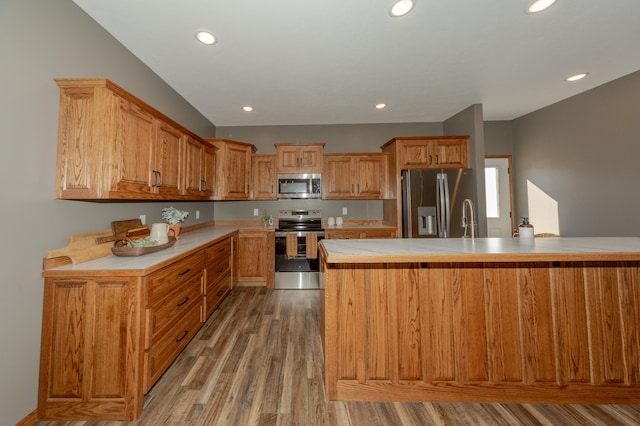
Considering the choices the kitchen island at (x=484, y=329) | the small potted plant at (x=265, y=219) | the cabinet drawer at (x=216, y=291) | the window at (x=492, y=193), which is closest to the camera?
the kitchen island at (x=484, y=329)

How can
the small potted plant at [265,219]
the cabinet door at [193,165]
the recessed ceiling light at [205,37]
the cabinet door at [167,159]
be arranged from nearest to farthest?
the recessed ceiling light at [205,37], the cabinet door at [167,159], the cabinet door at [193,165], the small potted plant at [265,219]

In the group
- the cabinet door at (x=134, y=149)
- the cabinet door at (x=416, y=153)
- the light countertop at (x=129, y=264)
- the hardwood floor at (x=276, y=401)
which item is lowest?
the hardwood floor at (x=276, y=401)

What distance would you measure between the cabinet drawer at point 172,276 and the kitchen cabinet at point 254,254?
140 cm

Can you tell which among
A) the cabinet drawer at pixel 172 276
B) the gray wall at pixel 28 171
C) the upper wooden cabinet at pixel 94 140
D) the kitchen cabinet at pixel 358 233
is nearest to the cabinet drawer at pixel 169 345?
the cabinet drawer at pixel 172 276

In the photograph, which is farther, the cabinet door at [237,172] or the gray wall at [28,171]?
the cabinet door at [237,172]

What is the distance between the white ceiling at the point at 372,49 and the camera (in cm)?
188

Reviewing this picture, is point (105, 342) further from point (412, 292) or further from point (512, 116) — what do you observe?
point (512, 116)

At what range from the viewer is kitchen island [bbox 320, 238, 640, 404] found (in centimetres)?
158

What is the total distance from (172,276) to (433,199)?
3.50m

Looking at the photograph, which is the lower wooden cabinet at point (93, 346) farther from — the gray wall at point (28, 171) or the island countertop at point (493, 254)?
the island countertop at point (493, 254)

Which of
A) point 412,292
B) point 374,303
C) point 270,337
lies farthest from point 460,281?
point 270,337

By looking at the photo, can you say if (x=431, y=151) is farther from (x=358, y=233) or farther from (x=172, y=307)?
(x=172, y=307)

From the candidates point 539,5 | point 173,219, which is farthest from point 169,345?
point 539,5

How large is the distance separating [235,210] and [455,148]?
3962 mm
